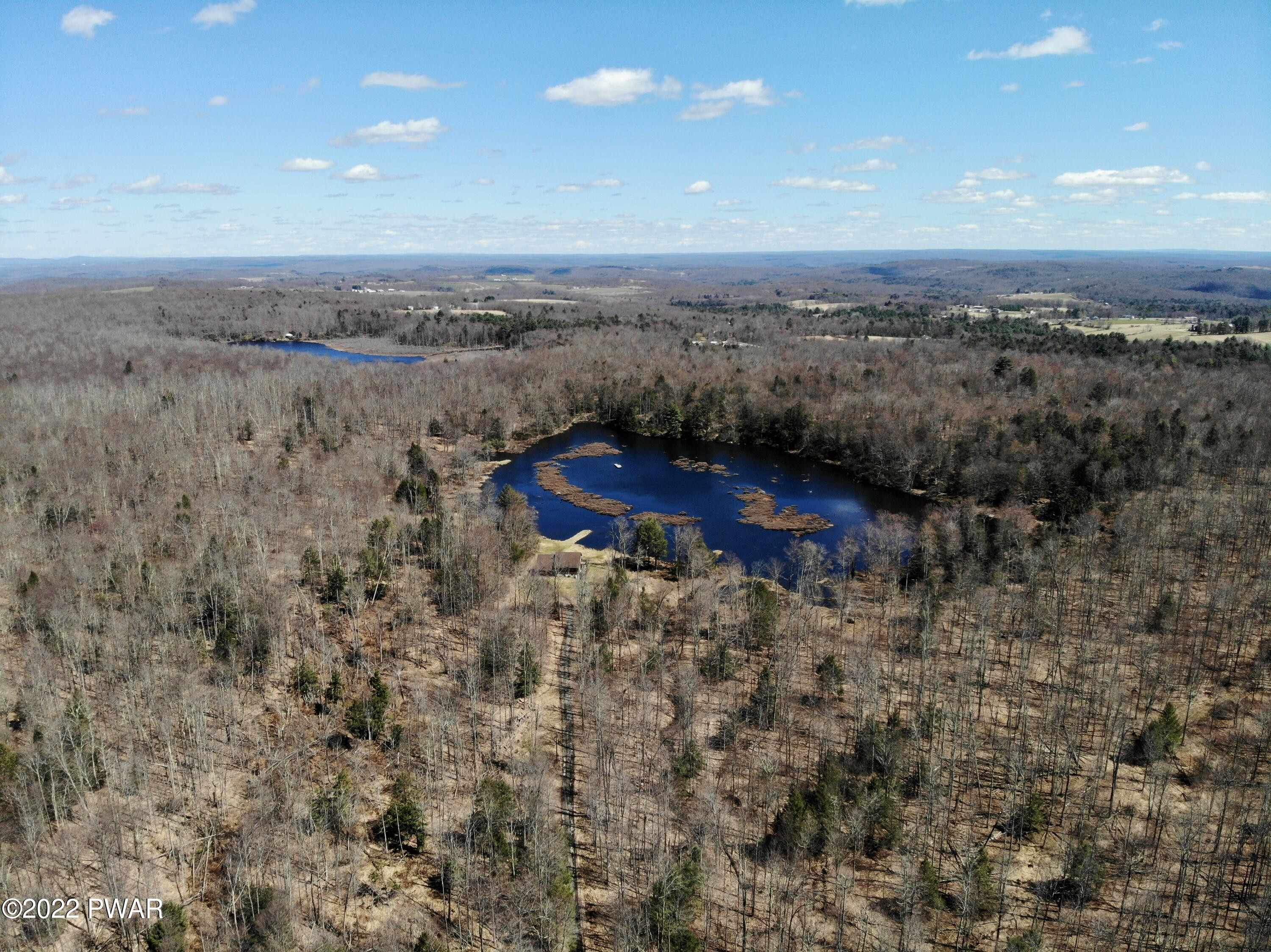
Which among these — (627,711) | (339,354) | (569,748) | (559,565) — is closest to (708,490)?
(559,565)

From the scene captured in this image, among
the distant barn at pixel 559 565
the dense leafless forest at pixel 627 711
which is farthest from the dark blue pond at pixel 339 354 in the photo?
the distant barn at pixel 559 565

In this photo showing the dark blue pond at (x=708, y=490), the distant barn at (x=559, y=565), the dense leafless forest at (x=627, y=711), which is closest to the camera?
the dense leafless forest at (x=627, y=711)

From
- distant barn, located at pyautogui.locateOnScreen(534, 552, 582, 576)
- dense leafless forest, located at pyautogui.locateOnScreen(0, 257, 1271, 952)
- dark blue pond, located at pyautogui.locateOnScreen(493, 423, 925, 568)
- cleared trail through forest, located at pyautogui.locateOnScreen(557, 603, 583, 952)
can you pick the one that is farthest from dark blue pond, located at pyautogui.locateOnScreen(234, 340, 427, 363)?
cleared trail through forest, located at pyautogui.locateOnScreen(557, 603, 583, 952)

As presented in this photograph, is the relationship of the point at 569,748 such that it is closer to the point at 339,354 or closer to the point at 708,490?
the point at 708,490

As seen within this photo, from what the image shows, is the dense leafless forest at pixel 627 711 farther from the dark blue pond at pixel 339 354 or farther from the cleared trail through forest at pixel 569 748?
the dark blue pond at pixel 339 354

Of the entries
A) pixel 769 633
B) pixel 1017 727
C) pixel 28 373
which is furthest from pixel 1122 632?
pixel 28 373

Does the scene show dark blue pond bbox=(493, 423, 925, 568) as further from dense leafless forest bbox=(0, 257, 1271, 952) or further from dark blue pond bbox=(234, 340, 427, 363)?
dark blue pond bbox=(234, 340, 427, 363)
